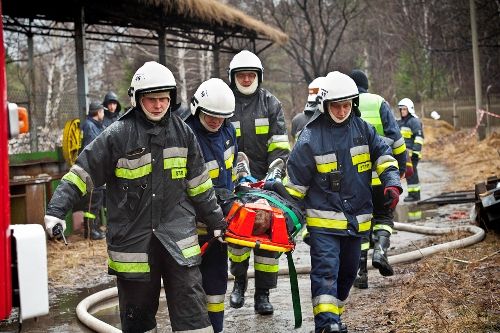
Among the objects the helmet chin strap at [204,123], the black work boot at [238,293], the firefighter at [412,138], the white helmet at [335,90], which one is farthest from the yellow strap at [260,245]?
the firefighter at [412,138]

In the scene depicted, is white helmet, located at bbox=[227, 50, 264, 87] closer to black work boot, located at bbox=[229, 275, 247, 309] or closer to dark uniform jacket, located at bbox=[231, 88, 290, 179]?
dark uniform jacket, located at bbox=[231, 88, 290, 179]

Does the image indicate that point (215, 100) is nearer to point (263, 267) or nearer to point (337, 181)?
point (337, 181)

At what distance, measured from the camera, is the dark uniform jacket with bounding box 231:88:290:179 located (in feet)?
23.6

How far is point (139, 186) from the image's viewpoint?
193 inches

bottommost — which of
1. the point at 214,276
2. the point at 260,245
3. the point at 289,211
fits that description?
the point at 214,276

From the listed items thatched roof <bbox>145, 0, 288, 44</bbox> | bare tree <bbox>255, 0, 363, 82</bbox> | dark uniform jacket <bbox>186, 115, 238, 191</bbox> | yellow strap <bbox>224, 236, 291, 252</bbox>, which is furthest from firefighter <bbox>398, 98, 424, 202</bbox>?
bare tree <bbox>255, 0, 363, 82</bbox>

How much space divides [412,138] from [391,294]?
26.0 ft

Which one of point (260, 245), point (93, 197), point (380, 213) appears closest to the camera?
point (260, 245)

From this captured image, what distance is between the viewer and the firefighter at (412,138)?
14047mm

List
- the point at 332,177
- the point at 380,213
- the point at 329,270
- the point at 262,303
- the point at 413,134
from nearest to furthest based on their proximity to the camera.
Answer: the point at 329,270
the point at 332,177
the point at 262,303
the point at 380,213
the point at 413,134

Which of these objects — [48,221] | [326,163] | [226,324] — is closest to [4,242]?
[48,221]

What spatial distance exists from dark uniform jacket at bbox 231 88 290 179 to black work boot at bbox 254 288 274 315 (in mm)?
1087

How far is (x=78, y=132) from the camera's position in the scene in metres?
12.0

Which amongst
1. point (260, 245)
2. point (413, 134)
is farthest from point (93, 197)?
point (260, 245)
